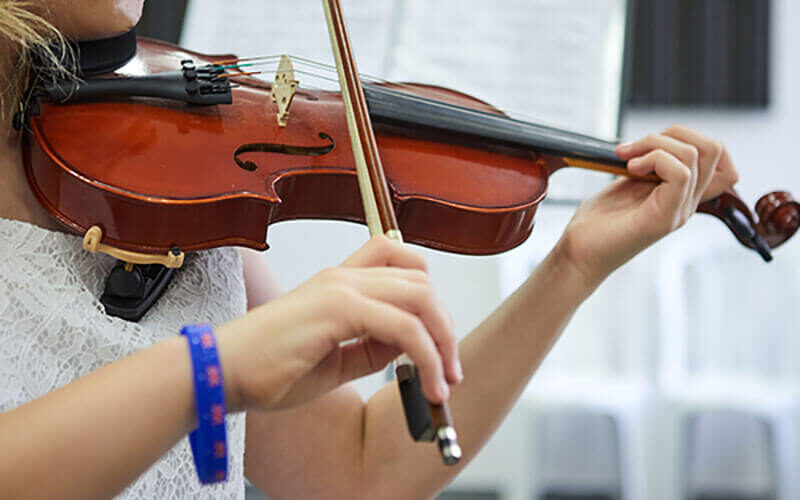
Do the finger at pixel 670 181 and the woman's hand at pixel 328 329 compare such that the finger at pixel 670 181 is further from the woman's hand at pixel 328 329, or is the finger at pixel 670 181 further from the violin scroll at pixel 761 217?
the woman's hand at pixel 328 329

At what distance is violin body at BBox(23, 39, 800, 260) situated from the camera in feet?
2.29

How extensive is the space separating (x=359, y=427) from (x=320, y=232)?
525 mm

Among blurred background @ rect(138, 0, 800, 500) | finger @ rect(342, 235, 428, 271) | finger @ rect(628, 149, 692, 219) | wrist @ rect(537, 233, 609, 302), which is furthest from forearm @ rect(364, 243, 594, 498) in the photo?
blurred background @ rect(138, 0, 800, 500)

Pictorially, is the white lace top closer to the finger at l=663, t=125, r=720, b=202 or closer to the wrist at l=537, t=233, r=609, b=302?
the wrist at l=537, t=233, r=609, b=302

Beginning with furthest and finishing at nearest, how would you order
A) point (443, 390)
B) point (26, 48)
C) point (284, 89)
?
point (284, 89)
point (26, 48)
point (443, 390)

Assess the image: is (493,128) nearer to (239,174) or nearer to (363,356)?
(239,174)

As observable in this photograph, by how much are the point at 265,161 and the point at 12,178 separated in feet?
0.70

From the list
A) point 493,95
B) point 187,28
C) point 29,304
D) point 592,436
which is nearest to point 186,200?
point 29,304

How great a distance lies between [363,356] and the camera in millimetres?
565

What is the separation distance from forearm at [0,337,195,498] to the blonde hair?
329 millimetres

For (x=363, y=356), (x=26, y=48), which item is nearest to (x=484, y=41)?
(x=26, y=48)

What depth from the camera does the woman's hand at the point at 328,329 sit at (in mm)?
487

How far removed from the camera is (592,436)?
11.0 feet

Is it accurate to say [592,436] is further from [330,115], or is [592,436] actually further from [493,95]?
[330,115]
